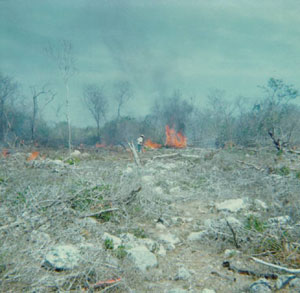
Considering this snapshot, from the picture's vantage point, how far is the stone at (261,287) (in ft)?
8.82

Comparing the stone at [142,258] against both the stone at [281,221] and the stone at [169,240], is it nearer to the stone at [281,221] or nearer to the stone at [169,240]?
the stone at [169,240]

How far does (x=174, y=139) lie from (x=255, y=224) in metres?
17.2

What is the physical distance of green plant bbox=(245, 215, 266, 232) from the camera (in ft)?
12.5

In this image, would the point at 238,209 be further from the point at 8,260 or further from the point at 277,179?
the point at 8,260

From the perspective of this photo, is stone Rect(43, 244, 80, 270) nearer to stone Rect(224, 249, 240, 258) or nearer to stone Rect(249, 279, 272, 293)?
stone Rect(249, 279, 272, 293)

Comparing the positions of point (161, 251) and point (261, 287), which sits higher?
point (261, 287)

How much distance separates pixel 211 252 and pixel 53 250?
6.17 feet

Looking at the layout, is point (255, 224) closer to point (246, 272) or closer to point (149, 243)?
point (246, 272)

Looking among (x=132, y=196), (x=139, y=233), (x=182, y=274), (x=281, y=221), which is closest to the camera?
(x=182, y=274)

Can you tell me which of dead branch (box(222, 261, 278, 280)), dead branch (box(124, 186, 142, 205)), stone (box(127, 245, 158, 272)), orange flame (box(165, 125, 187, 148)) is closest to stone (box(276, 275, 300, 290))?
dead branch (box(222, 261, 278, 280))

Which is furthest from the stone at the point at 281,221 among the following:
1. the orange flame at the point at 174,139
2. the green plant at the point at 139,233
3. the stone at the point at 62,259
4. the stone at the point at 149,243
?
the orange flame at the point at 174,139

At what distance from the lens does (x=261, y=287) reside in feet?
8.90

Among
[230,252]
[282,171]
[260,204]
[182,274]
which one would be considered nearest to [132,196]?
[230,252]

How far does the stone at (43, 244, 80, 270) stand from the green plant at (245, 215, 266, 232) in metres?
2.12
